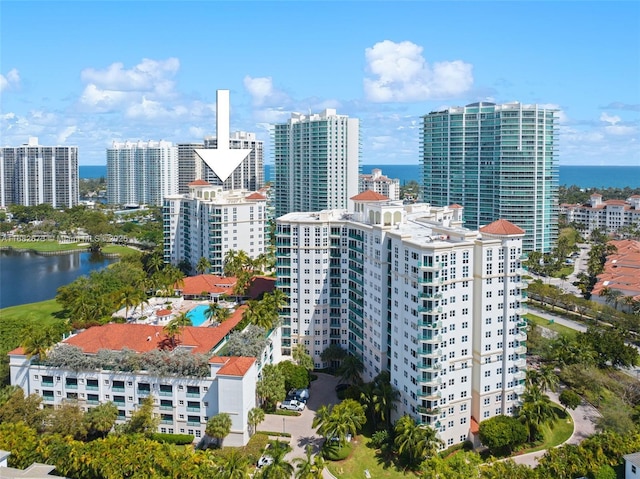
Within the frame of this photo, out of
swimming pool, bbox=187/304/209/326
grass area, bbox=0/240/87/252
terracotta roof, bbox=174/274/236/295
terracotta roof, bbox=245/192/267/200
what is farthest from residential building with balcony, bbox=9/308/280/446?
grass area, bbox=0/240/87/252

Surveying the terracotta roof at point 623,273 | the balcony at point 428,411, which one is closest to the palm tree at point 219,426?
the balcony at point 428,411

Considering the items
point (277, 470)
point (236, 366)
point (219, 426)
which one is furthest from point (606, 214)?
point (277, 470)

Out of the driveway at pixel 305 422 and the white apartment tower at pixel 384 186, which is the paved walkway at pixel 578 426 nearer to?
the driveway at pixel 305 422

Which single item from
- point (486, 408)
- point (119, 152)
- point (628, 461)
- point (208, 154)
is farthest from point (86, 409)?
point (119, 152)

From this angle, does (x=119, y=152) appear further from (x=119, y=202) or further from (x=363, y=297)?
(x=363, y=297)

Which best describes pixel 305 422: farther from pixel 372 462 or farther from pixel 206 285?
pixel 206 285

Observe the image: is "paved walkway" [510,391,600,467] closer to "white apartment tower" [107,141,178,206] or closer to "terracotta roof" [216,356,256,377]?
"terracotta roof" [216,356,256,377]
